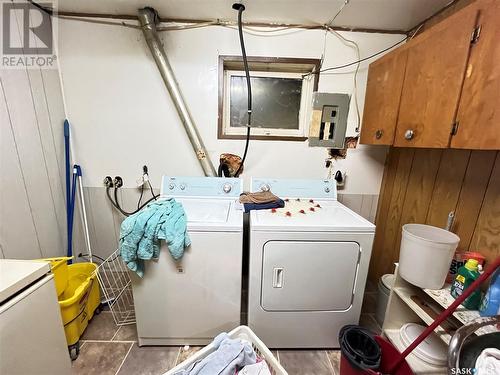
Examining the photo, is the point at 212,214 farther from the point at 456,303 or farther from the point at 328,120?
the point at 328,120

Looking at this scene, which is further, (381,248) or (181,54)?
(381,248)

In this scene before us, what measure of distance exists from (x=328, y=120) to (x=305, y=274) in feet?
4.69

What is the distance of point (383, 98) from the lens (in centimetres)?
164

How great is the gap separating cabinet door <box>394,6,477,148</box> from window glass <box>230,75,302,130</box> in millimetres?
911

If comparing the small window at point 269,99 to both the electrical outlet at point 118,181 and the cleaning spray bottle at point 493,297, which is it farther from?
the cleaning spray bottle at point 493,297

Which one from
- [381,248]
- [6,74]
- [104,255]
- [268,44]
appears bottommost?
[104,255]

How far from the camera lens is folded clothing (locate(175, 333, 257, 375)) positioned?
→ 102cm

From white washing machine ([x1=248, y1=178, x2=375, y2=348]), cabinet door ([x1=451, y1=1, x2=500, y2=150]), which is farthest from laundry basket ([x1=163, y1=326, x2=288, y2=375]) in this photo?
cabinet door ([x1=451, y1=1, x2=500, y2=150])

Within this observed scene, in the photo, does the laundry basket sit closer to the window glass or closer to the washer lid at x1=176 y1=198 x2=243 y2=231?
the washer lid at x1=176 y1=198 x2=243 y2=231

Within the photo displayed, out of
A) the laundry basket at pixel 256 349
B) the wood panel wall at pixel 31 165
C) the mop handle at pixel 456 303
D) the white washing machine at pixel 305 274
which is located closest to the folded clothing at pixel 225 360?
the laundry basket at pixel 256 349

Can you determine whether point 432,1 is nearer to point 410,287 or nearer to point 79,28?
point 410,287

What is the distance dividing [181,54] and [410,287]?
2.49 m

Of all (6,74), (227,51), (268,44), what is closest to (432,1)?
(268,44)

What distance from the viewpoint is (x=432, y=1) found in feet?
4.96
